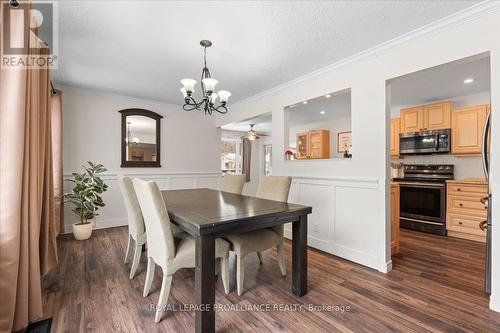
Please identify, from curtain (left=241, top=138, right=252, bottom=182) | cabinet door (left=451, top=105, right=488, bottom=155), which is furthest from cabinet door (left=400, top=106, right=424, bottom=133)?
curtain (left=241, top=138, right=252, bottom=182)

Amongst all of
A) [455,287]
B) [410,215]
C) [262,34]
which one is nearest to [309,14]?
[262,34]

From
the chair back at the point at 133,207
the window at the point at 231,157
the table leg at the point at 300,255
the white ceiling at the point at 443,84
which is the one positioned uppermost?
the white ceiling at the point at 443,84

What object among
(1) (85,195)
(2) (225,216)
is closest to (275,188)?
(2) (225,216)

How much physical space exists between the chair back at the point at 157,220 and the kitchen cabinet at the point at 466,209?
4.25m

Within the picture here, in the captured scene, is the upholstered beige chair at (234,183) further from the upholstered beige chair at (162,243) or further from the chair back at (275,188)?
the upholstered beige chair at (162,243)

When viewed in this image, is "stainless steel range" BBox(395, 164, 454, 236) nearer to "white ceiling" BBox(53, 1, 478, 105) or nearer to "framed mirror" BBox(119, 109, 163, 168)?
"white ceiling" BBox(53, 1, 478, 105)

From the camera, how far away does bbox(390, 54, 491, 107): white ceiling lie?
9.73 ft

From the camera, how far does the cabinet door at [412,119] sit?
14.0 ft

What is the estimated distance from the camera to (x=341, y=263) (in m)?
2.71

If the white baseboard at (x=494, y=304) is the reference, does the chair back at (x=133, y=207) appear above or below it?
above

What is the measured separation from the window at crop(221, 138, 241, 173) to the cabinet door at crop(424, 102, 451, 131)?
4.89 metres

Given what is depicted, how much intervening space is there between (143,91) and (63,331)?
3.47 metres

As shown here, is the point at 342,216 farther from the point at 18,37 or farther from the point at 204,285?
the point at 18,37

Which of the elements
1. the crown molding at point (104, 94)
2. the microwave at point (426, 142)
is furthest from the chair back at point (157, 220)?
the microwave at point (426, 142)
